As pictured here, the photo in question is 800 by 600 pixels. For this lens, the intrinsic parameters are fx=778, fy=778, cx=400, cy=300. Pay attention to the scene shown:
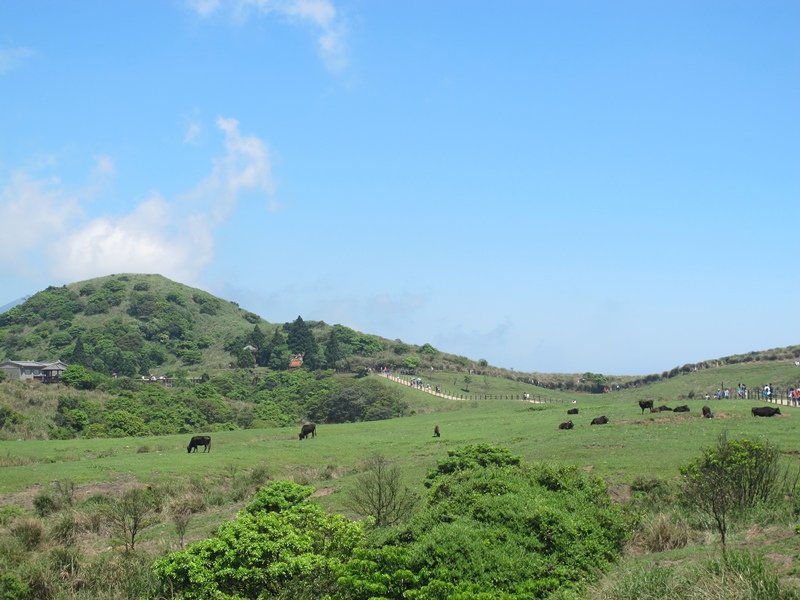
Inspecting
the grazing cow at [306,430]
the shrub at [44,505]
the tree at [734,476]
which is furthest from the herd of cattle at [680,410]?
the shrub at [44,505]

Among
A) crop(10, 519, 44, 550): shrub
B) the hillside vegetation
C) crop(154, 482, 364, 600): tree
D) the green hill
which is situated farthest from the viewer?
the green hill

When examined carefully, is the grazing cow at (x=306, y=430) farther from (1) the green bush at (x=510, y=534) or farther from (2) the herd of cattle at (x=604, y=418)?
(1) the green bush at (x=510, y=534)

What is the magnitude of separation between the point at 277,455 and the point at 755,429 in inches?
1080

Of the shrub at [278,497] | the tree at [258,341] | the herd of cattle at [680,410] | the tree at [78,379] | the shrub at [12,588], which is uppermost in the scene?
the tree at [258,341]

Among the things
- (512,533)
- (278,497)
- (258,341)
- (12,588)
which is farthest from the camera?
(258,341)

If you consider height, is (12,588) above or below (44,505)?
below

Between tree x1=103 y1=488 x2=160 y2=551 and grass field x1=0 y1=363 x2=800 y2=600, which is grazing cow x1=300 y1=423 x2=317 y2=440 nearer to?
grass field x1=0 y1=363 x2=800 y2=600

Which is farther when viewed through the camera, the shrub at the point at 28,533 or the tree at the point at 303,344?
the tree at the point at 303,344

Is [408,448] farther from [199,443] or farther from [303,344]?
[303,344]

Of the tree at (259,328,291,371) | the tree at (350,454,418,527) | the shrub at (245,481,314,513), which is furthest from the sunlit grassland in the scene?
the tree at (259,328,291,371)

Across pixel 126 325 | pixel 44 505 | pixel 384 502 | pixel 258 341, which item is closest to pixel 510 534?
pixel 384 502

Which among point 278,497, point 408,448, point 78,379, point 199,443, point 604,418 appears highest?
point 78,379

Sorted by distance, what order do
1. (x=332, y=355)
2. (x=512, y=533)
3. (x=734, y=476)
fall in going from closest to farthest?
(x=512, y=533) → (x=734, y=476) → (x=332, y=355)

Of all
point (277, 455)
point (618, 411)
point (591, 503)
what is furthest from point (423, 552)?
point (618, 411)
